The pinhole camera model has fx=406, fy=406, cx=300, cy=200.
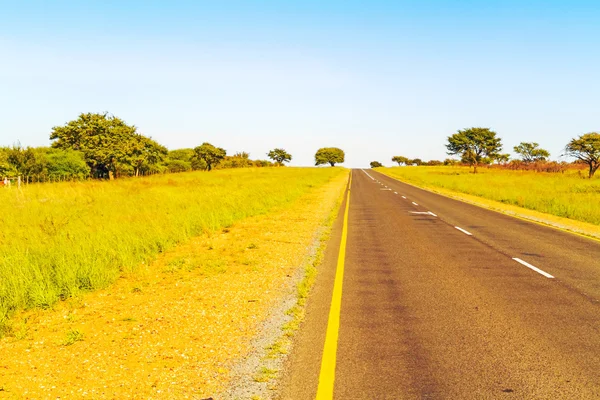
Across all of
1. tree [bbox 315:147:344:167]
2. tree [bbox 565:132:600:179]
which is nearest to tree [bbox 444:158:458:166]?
tree [bbox 315:147:344:167]

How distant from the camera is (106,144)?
47.8 m

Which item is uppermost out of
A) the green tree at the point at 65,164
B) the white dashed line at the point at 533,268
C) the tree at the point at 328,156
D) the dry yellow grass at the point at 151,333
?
the tree at the point at 328,156

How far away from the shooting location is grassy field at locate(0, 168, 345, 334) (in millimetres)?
6484

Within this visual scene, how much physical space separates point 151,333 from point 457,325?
12.7 feet

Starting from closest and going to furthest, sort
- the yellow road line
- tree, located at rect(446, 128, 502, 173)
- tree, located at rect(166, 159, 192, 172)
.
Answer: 1. the yellow road line
2. tree, located at rect(446, 128, 502, 173)
3. tree, located at rect(166, 159, 192, 172)

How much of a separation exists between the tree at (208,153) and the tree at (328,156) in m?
80.8

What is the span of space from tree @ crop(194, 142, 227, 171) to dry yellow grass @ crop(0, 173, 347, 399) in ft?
275

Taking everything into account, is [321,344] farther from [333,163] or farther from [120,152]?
[333,163]

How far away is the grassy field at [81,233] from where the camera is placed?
6.48 m

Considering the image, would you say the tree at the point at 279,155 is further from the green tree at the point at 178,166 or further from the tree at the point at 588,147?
the tree at the point at 588,147

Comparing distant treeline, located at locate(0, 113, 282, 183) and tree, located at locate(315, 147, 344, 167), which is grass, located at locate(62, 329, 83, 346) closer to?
distant treeline, located at locate(0, 113, 282, 183)

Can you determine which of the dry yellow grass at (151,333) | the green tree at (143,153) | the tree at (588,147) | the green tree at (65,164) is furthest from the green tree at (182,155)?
the dry yellow grass at (151,333)

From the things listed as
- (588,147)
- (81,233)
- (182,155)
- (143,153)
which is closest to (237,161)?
(182,155)

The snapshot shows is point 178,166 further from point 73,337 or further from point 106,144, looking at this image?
point 73,337
